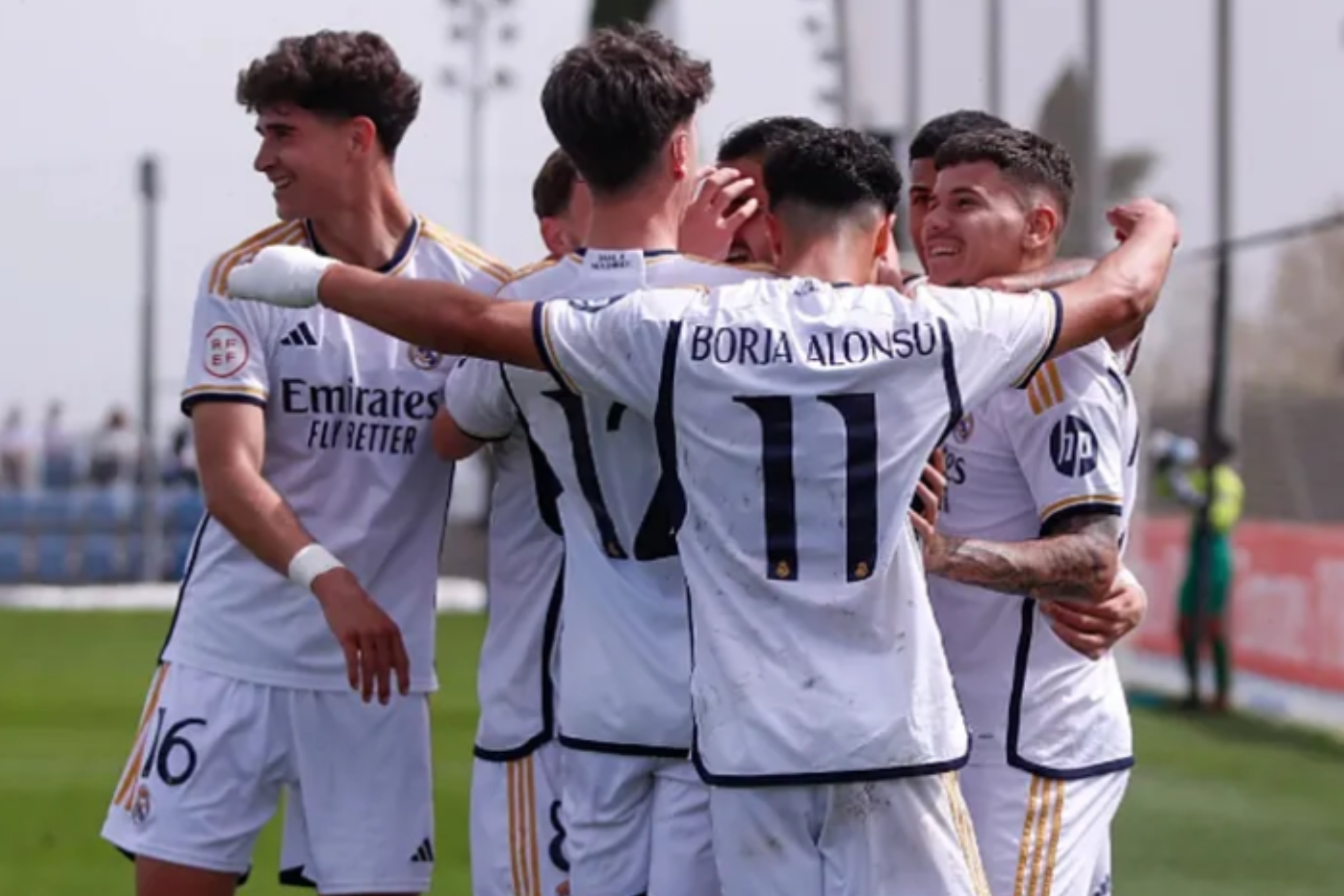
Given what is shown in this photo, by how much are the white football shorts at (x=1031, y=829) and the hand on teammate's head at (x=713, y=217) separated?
1.13 metres

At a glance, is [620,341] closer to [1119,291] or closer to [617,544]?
[617,544]

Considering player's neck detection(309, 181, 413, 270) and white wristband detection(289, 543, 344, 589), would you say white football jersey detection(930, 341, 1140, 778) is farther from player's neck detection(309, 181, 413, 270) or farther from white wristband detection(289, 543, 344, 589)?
player's neck detection(309, 181, 413, 270)

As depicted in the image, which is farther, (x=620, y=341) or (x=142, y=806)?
(x=142, y=806)

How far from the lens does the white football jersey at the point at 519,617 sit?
17.0 feet

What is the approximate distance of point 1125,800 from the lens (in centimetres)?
1236

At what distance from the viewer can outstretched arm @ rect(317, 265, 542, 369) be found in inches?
167

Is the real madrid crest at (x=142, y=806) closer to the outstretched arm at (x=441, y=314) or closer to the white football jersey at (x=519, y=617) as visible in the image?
the white football jersey at (x=519, y=617)

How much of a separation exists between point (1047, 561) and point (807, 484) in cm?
60

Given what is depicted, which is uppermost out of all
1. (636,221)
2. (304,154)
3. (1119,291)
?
(304,154)

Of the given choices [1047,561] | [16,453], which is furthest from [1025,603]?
[16,453]

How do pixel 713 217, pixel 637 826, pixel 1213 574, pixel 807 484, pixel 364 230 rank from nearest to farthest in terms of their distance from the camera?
1. pixel 807 484
2. pixel 637 826
3. pixel 713 217
4. pixel 364 230
5. pixel 1213 574

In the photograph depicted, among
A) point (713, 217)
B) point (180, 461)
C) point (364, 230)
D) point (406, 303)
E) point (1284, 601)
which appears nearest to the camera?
point (406, 303)

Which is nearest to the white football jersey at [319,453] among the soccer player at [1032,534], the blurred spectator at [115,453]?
the soccer player at [1032,534]

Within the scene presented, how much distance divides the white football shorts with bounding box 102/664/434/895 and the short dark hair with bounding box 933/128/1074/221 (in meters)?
1.76
